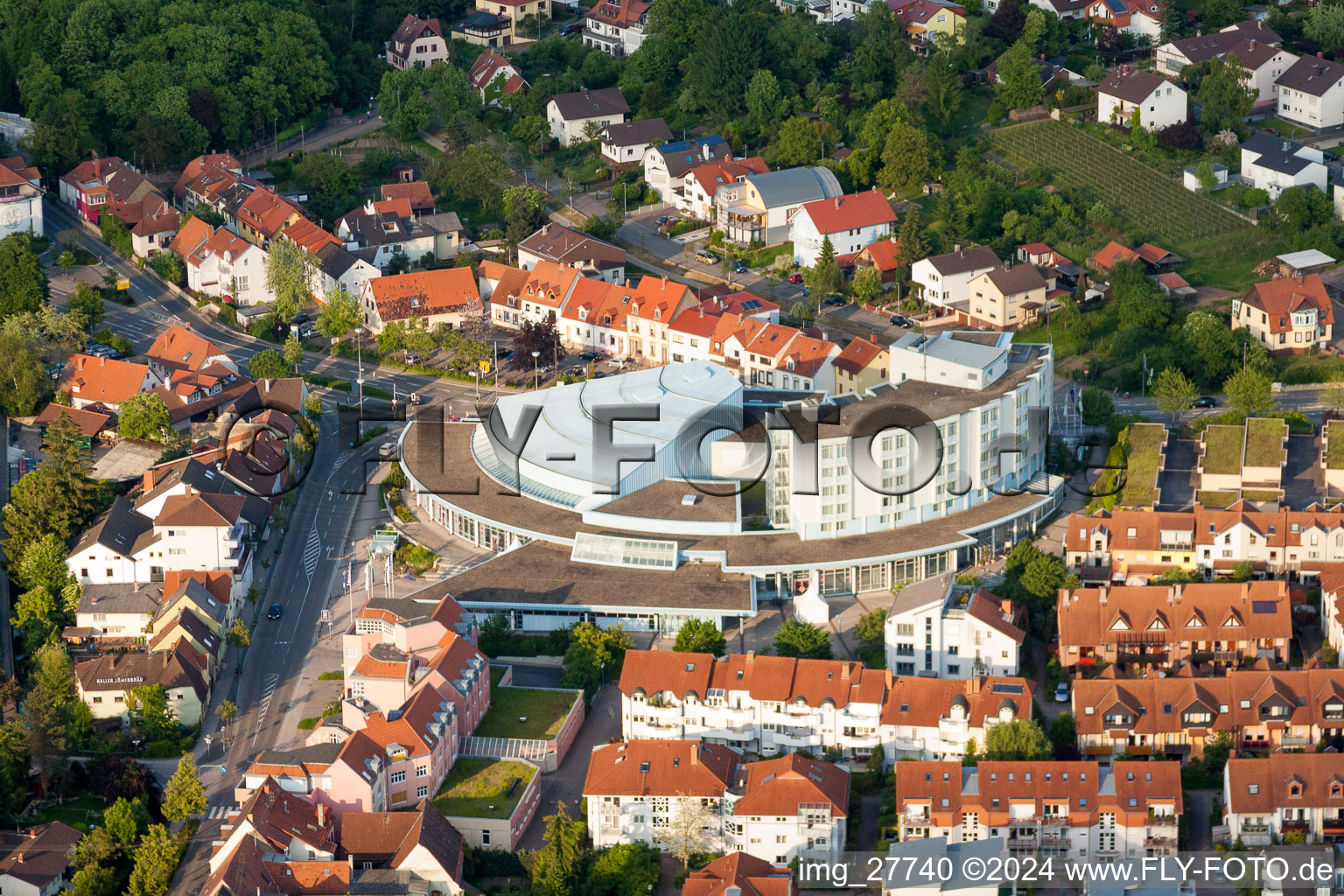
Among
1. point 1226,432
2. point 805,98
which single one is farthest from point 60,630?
point 805,98

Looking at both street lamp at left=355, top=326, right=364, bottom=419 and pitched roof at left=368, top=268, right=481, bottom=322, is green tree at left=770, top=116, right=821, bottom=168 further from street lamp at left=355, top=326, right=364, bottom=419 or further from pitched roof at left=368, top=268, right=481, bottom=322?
street lamp at left=355, top=326, right=364, bottom=419

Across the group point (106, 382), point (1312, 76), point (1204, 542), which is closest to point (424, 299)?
point (106, 382)

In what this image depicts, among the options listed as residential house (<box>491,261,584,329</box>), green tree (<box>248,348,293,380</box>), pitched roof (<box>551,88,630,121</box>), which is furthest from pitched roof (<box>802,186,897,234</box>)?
green tree (<box>248,348,293,380</box>)

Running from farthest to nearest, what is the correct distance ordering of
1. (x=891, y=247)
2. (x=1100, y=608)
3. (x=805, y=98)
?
(x=805, y=98), (x=891, y=247), (x=1100, y=608)

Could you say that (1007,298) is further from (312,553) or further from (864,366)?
(312,553)

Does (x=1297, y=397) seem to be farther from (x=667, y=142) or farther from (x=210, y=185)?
(x=210, y=185)
